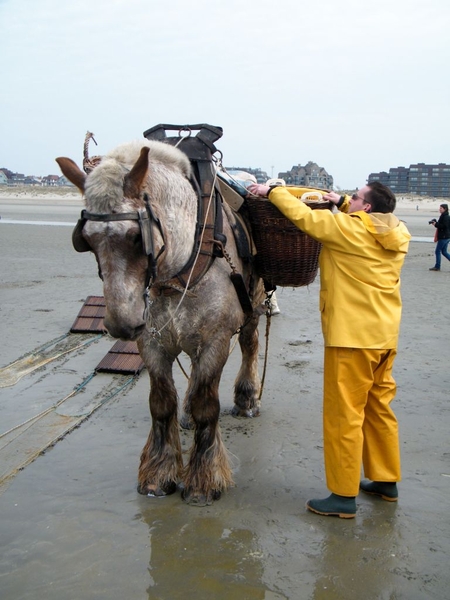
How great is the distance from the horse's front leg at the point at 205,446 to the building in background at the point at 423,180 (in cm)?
7453

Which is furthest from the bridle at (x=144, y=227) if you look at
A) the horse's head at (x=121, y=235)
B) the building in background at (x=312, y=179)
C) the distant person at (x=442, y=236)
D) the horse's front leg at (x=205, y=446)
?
the distant person at (x=442, y=236)

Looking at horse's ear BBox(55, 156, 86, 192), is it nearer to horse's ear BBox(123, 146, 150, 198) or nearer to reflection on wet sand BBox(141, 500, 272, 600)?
horse's ear BBox(123, 146, 150, 198)

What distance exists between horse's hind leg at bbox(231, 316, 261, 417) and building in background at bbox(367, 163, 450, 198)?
2870 inches

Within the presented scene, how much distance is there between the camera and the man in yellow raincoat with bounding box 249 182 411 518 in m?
3.36

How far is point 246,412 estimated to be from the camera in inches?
204

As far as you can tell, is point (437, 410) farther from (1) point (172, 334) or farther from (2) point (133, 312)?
(2) point (133, 312)

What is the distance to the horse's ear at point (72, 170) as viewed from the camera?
3.04m

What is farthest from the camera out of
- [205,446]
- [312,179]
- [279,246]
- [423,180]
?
[423,180]

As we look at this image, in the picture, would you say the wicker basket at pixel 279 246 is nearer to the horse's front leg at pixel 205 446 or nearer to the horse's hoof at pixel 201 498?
the horse's front leg at pixel 205 446

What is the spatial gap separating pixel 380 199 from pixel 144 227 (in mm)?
1435

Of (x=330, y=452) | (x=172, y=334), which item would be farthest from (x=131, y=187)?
(x=330, y=452)

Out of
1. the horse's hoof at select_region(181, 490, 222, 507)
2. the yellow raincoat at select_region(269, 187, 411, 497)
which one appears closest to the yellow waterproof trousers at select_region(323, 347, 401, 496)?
the yellow raincoat at select_region(269, 187, 411, 497)

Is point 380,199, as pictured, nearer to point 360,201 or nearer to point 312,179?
point 360,201

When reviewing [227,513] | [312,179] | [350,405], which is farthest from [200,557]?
[312,179]
